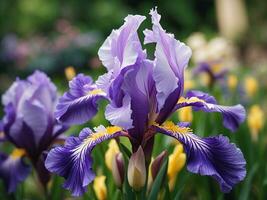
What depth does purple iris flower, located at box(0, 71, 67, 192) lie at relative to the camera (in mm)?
2096

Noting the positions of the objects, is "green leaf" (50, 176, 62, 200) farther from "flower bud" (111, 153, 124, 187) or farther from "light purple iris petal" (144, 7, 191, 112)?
"light purple iris petal" (144, 7, 191, 112)

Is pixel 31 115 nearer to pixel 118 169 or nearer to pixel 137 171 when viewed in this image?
pixel 118 169

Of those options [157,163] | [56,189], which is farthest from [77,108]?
[56,189]

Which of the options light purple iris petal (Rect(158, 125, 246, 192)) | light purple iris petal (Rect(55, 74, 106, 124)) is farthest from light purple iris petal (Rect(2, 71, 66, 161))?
light purple iris petal (Rect(158, 125, 246, 192))

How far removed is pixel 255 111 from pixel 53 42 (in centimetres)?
771

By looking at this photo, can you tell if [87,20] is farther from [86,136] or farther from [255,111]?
[86,136]

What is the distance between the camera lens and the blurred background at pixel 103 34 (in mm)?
5802

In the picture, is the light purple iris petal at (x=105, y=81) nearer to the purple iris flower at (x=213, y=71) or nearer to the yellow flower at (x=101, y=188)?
the yellow flower at (x=101, y=188)

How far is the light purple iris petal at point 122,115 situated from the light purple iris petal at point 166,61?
11 cm

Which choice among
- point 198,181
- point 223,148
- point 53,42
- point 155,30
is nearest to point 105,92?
point 155,30

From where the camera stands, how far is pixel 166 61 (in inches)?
60.8

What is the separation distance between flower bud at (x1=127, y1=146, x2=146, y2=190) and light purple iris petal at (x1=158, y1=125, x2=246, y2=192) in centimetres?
15

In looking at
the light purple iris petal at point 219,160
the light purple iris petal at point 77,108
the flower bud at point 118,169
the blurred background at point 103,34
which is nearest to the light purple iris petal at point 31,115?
the light purple iris petal at point 77,108

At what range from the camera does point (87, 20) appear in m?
13.8
